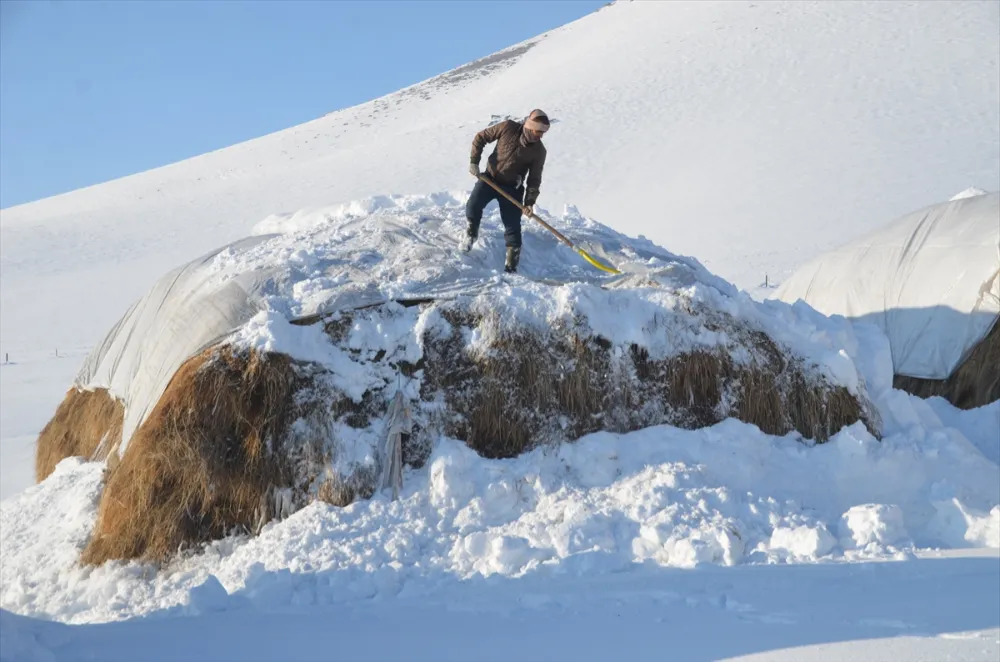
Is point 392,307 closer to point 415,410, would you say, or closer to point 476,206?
point 415,410

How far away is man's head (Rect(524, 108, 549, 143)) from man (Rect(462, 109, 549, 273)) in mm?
10

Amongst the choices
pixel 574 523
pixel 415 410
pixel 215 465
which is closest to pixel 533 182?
pixel 415 410

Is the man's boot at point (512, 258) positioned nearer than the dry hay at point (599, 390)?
No

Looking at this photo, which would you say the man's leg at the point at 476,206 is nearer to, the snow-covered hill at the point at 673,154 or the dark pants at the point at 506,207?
the dark pants at the point at 506,207

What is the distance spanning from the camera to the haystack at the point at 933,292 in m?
10.0

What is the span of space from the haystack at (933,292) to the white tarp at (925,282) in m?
0.01

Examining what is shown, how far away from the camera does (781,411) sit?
7605 millimetres

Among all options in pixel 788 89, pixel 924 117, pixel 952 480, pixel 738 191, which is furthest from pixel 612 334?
pixel 788 89

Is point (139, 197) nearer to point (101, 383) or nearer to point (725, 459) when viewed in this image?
point (101, 383)

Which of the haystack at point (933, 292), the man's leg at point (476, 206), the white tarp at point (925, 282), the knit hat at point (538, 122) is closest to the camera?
the knit hat at point (538, 122)

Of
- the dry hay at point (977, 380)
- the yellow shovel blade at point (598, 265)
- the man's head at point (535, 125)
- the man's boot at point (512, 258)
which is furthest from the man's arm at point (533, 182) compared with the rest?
the dry hay at point (977, 380)

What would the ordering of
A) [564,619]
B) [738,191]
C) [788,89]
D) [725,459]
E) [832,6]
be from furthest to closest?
[832,6] → [788,89] → [738,191] → [725,459] → [564,619]

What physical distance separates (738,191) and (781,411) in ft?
88.0

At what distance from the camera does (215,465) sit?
6.91 meters
